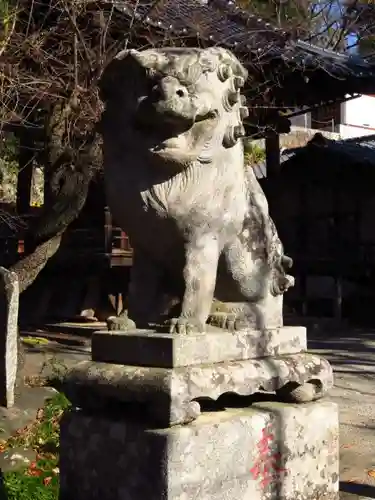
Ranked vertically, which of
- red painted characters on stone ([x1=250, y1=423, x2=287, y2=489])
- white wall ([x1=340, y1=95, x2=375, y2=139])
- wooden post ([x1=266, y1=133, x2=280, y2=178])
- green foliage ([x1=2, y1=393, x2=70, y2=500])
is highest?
white wall ([x1=340, y1=95, x2=375, y2=139])

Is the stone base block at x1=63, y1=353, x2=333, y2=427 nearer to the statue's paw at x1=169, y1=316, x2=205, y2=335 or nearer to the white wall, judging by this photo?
the statue's paw at x1=169, y1=316, x2=205, y2=335

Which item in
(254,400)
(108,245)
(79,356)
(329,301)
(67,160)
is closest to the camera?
(254,400)

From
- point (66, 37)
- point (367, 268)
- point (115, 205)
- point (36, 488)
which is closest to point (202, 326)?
point (115, 205)

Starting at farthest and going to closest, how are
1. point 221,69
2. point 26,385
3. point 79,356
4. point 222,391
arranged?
point 79,356 < point 26,385 < point 221,69 < point 222,391

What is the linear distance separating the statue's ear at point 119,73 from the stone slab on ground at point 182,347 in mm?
930

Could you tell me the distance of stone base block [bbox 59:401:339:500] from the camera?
2.41m

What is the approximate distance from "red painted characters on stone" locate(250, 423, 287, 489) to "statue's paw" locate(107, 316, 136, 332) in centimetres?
66

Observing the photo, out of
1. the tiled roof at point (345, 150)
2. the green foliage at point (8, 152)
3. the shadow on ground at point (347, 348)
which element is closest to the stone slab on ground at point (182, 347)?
the shadow on ground at point (347, 348)

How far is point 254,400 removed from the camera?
3.03 m

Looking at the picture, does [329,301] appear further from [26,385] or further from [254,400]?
[254,400]

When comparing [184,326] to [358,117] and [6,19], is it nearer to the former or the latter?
[6,19]

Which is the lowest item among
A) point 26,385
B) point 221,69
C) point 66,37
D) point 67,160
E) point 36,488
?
point 36,488

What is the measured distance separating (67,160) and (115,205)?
190 inches

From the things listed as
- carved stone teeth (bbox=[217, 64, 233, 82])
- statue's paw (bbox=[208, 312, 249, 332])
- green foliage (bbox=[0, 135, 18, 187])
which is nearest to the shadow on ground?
green foliage (bbox=[0, 135, 18, 187])
